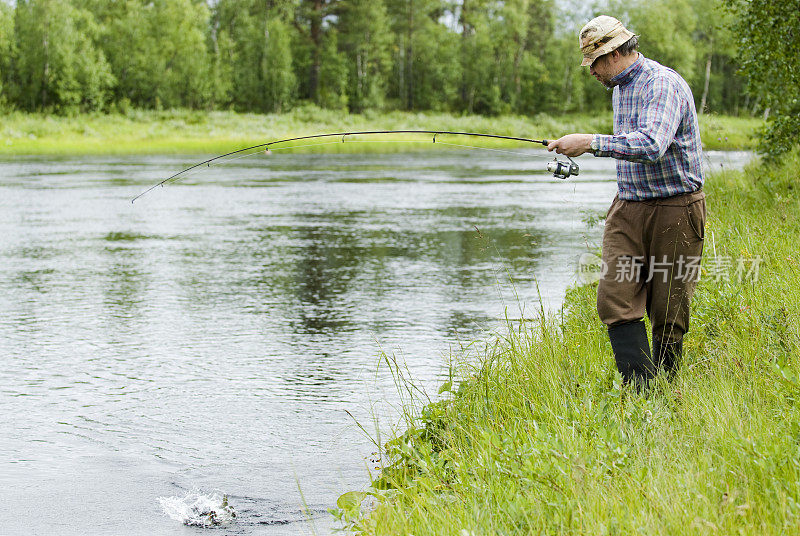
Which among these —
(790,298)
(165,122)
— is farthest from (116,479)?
(165,122)

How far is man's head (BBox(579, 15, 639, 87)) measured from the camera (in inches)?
158

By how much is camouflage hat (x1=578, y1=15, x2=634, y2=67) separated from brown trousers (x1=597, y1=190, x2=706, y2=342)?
673 mm

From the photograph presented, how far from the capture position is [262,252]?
12180 mm

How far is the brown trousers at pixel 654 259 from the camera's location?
414cm

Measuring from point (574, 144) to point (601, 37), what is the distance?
0.49 metres

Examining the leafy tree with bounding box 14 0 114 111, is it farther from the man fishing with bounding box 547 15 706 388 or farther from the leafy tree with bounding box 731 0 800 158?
the man fishing with bounding box 547 15 706 388

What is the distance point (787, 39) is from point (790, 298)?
498cm

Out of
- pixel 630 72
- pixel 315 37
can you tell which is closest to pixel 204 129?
pixel 315 37

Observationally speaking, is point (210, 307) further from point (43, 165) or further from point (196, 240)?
point (43, 165)

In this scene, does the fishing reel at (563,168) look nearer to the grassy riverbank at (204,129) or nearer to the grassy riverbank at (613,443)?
the grassy riverbank at (613,443)

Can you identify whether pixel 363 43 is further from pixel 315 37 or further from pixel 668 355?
pixel 668 355

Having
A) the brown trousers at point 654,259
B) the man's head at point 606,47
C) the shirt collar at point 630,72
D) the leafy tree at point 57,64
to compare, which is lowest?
the brown trousers at point 654,259

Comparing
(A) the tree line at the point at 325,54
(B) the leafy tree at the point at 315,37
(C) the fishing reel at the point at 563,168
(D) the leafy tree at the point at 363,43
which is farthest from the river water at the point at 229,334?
(B) the leafy tree at the point at 315,37

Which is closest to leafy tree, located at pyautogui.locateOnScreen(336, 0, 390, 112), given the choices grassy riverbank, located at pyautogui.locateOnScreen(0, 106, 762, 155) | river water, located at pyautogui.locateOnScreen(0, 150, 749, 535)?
grassy riverbank, located at pyautogui.locateOnScreen(0, 106, 762, 155)
